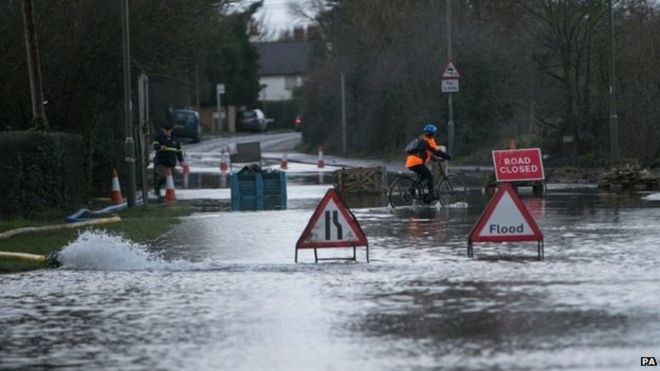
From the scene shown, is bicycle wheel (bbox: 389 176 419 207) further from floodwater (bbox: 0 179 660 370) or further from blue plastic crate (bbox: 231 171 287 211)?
floodwater (bbox: 0 179 660 370)

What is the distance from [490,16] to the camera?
5222 cm

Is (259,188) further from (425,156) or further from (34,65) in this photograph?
(34,65)

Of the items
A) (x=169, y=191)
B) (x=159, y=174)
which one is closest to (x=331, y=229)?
(x=169, y=191)

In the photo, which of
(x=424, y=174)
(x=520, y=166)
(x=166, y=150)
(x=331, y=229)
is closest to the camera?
(x=331, y=229)

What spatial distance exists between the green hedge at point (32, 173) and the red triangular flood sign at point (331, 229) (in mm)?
8936

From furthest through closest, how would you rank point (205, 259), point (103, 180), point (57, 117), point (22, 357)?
point (103, 180)
point (57, 117)
point (205, 259)
point (22, 357)

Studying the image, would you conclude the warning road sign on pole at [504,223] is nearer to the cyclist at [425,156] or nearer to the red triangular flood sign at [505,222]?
the red triangular flood sign at [505,222]

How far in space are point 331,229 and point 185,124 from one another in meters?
61.1

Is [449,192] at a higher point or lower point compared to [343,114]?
lower

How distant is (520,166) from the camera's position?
29.9 metres

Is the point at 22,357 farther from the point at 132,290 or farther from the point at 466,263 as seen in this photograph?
the point at 466,263

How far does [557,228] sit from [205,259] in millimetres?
6238

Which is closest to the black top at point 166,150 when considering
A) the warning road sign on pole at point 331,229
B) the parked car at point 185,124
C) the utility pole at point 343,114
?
the warning road sign on pole at point 331,229

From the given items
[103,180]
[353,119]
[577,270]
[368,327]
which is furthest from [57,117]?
[353,119]
